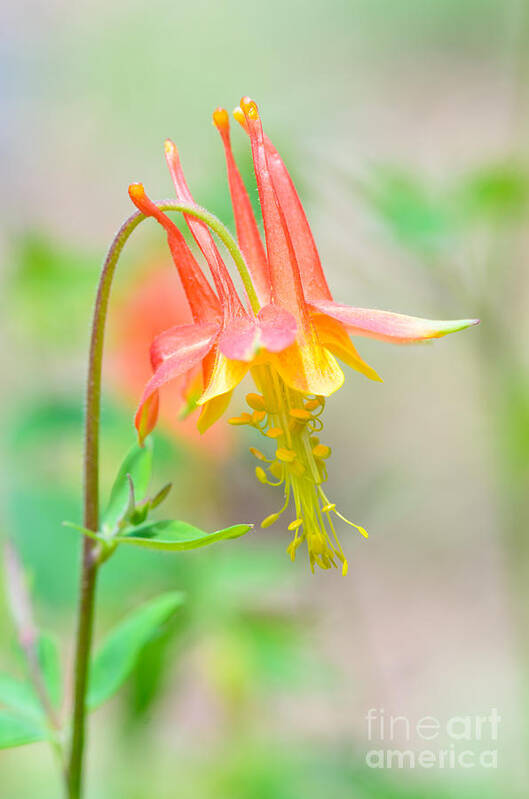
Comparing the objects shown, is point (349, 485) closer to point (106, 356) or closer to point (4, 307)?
point (106, 356)

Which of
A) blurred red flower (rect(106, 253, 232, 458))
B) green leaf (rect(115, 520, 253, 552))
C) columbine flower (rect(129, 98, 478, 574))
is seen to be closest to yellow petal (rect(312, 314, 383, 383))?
columbine flower (rect(129, 98, 478, 574))

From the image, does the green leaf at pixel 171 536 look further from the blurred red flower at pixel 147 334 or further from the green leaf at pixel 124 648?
the blurred red flower at pixel 147 334

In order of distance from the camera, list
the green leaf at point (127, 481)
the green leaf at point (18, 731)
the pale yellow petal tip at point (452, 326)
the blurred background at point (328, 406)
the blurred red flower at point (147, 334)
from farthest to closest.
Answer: the blurred red flower at point (147, 334)
the blurred background at point (328, 406)
the green leaf at point (18, 731)
the green leaf at point (127, 481)
the pale yellow petal tip at point (452, 326)

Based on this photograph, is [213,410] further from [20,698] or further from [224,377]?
[20,698]

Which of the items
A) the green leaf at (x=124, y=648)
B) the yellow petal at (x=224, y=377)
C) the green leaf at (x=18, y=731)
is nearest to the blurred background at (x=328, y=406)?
the green leaf at (x=124, y=648)

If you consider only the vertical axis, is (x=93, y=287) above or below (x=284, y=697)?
above

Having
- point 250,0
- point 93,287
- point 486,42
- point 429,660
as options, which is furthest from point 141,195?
point 250,0

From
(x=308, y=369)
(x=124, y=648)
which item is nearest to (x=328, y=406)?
(x=124, y=648)
